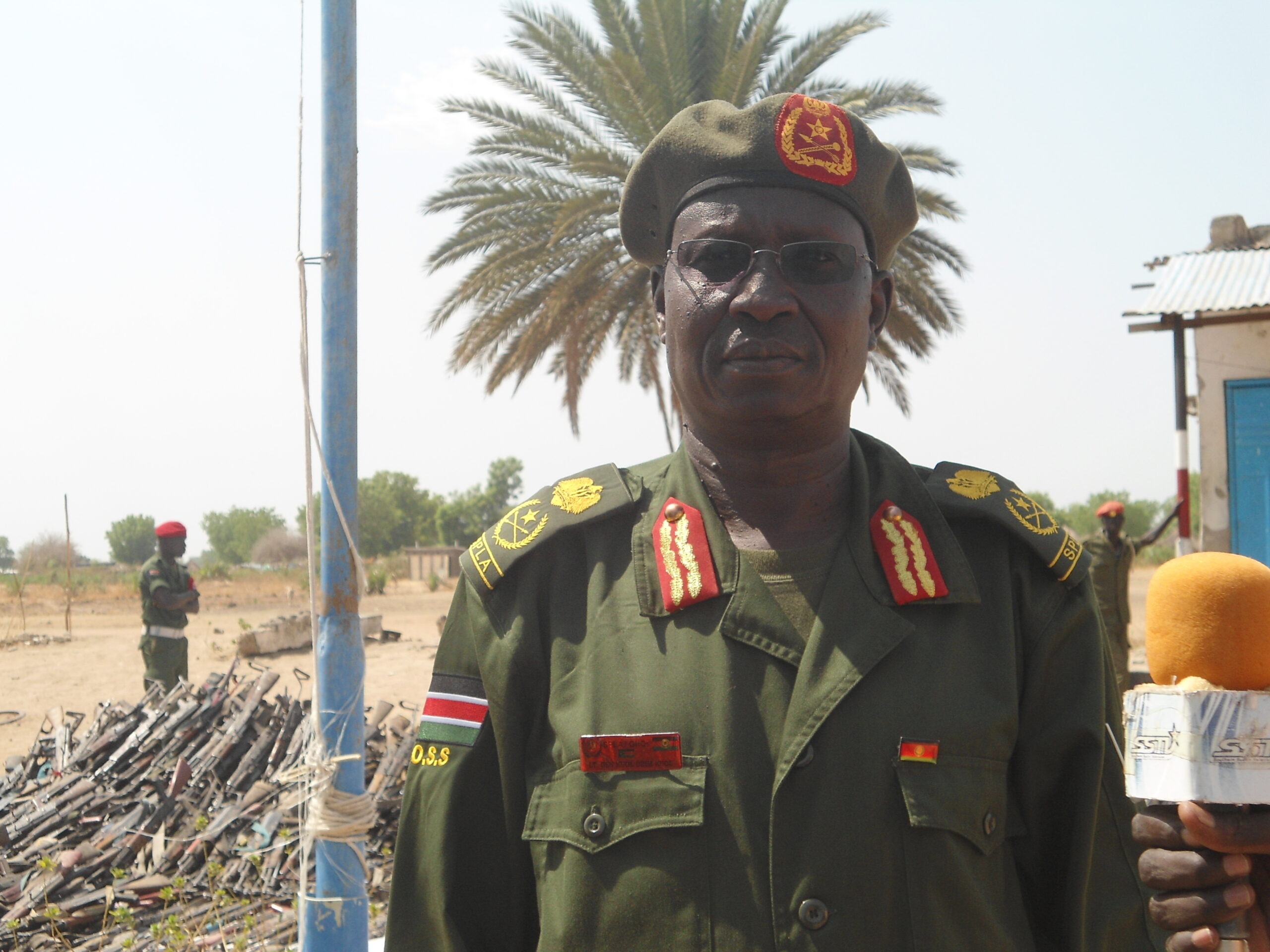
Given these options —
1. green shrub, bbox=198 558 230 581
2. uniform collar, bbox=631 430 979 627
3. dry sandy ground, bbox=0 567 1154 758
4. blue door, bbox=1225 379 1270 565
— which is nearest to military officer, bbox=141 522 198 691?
dry sandy ground, bbox=0 567 1154 758

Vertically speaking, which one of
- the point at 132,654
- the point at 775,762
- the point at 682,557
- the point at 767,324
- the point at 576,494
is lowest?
the point at 132,654

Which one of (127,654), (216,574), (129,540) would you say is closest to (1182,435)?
(127,654)

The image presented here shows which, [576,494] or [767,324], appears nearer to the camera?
[767,324]

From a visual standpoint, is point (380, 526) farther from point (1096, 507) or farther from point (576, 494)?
point (576, 494)

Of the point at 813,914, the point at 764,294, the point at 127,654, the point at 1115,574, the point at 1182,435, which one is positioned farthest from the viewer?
the point at 127,654

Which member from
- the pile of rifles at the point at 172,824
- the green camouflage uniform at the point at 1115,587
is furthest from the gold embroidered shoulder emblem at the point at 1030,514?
the green camouflage uniform at the point at 1115,587

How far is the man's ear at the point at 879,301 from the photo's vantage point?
1.85m

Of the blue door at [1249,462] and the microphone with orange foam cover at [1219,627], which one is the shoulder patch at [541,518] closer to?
the microphone with orange foam cover at [1219,627]

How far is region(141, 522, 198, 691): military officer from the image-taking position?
8977 mm

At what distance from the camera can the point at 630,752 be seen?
157 cm

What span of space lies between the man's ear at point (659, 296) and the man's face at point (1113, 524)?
9229 millimetres

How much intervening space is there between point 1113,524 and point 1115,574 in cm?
48

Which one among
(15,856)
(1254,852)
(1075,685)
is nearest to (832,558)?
(1075,685)

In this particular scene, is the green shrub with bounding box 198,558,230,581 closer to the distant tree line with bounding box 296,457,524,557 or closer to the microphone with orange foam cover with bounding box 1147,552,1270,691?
the distant tree line with bounding box 296,457,524,557
